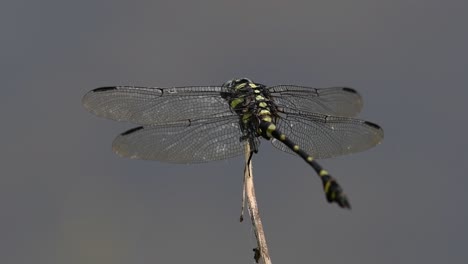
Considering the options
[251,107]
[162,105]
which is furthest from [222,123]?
[162,105]

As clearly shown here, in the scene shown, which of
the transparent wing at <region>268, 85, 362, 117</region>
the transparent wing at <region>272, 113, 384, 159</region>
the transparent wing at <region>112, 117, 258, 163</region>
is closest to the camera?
the transparent wing at <region>112, 117, 258, 163</region>

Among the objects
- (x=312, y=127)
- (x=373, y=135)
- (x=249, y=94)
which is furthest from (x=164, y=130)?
(x=373, y=135)

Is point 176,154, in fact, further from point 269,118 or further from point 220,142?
point 269,118

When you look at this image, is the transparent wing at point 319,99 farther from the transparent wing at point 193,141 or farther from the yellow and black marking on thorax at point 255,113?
the transparent wing at point 193,141

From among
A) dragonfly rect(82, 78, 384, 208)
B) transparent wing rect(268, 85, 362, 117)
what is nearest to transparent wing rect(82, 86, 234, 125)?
dragonfly rect(82, 78, 384, 208)

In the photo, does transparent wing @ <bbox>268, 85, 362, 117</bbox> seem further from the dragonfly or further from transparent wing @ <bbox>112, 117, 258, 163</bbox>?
transparent wing @ <bbox>112, 117, 258, 163</bbox>

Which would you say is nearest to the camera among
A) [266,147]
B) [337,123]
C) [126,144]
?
[126,144]
